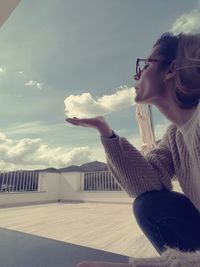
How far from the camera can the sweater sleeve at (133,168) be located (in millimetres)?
730

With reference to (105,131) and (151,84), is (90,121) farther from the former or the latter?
(151,84)

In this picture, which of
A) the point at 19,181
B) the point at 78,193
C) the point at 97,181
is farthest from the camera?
the point at 97,181

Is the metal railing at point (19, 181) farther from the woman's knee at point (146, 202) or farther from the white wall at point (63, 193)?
the woman's knee at point (146, 202)

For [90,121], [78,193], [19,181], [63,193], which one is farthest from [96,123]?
[63,193]

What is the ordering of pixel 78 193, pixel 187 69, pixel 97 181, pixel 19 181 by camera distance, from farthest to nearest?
pixel 97 181 → pixel 78 193 → pixel 19 181 → pixel 187 69

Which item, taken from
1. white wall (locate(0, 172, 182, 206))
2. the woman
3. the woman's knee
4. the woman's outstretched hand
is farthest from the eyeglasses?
white wall (locate(0, 172, 182, 206))

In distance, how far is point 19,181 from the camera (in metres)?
6.43

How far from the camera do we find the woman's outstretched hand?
709 millimetres

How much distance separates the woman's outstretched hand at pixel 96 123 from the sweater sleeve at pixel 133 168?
0.08 ft

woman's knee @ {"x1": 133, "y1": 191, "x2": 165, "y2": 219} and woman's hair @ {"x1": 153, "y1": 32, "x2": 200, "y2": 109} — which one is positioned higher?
woman's hair @ {"x1": 153, "y1": 32, "x2": 200, "y2": 109}

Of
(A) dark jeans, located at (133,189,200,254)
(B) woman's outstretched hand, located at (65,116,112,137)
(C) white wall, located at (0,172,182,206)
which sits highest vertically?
(B) woman's outstretched hand, located at (65,116,112,137)

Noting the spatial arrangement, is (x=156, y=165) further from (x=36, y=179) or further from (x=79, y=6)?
(x=36, y=179)

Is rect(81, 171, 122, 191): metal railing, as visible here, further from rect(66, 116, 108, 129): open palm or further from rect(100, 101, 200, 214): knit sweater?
rect(66, 116, 108, 129): open palm

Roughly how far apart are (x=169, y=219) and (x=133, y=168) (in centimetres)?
19
